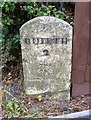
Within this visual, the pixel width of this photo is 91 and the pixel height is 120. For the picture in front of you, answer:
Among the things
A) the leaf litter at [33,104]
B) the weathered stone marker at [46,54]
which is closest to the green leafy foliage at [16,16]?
the leaf litter at [33,104]

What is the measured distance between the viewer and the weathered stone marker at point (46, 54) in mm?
2764

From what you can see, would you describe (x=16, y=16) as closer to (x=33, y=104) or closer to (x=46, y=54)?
(x=46, y=54)

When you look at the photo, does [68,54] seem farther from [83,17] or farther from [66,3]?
[66,3]

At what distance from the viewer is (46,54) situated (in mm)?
2869

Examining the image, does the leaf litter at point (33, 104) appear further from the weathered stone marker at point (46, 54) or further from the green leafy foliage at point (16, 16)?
the green leafy foliage at point (16, 16)

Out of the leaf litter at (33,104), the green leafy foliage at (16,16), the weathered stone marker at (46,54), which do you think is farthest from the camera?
the green leafy foliage at (16,16)

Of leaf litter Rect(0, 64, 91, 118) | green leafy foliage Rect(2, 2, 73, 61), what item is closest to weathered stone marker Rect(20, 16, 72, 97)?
leaf litter Rect(0, 64, 91, 118)

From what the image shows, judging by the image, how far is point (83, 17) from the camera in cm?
286

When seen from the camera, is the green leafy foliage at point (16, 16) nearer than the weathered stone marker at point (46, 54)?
No

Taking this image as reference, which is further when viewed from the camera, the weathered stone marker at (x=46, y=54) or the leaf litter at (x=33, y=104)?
the leaf litter at (x=33, y=104)

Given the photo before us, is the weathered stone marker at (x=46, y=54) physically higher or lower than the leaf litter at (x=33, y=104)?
higher

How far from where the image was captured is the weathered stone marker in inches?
109

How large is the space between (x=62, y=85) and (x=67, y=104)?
0.20 meters

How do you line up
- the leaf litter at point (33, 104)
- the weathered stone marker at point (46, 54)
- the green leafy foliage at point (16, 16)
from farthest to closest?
the green leafy foliage at point (16, 16)
the leaf litter at point (33, 104)
the weathered stone marker at point (46, 54)
